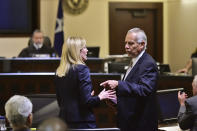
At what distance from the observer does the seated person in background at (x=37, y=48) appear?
806 cm

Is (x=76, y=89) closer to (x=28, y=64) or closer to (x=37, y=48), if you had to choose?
(x=28, y=64)

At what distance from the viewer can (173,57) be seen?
10766mm

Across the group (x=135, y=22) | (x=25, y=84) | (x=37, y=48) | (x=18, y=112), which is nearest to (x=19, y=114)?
(x=18, y=112)

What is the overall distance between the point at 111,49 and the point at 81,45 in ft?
23.2

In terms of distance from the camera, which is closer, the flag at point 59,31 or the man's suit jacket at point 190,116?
the man's suit jacket at point 190,116

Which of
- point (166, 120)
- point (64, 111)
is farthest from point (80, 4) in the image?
point (64, 111)

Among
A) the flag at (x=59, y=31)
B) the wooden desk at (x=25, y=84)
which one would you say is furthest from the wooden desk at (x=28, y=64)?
the flag at (x=59, y=31)

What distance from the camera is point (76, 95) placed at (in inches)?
144

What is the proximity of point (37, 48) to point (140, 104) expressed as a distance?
4.78m

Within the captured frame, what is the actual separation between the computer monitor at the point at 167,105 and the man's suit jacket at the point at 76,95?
1004 mm

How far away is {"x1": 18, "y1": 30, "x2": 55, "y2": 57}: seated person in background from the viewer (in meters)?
8.06

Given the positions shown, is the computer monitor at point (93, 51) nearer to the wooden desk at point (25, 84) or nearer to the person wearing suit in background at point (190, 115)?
the wooden desk at point (25, 84)

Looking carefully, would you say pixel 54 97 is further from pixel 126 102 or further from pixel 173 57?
pixel 173 57

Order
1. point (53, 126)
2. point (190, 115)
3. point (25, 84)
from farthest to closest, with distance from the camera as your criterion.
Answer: point (25, 84) → point (190, 115) → point (53, 126)
